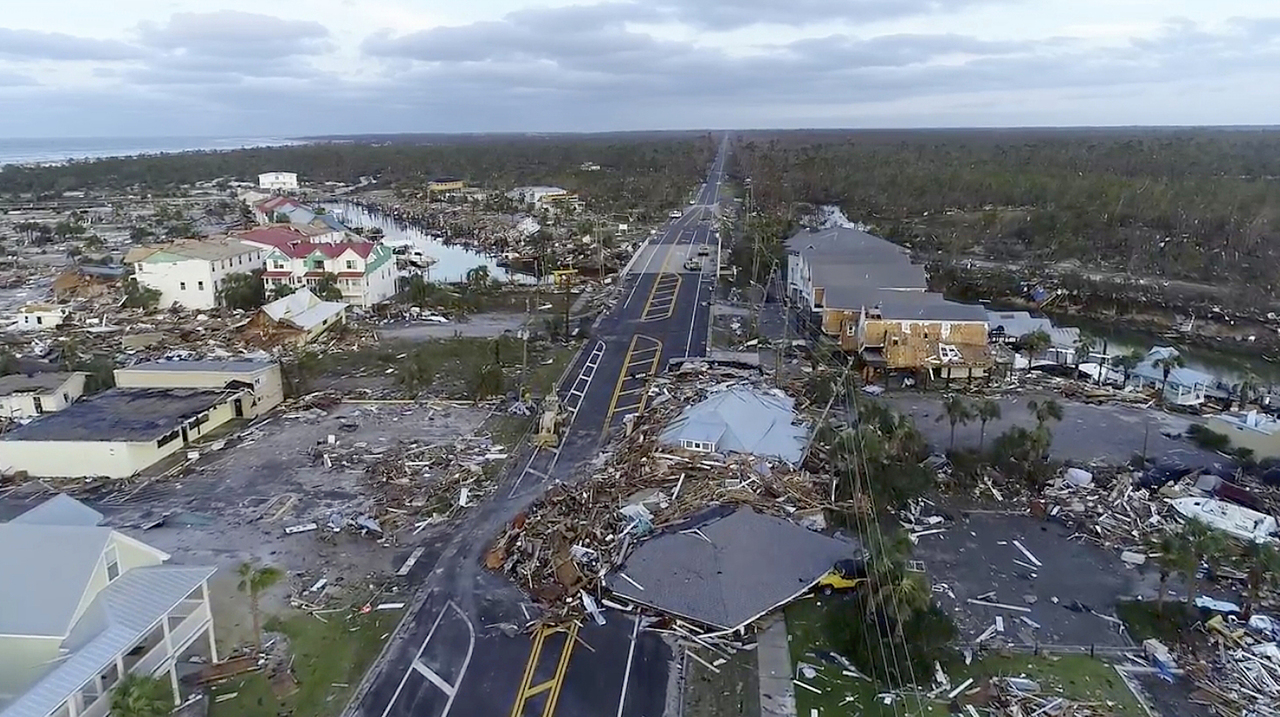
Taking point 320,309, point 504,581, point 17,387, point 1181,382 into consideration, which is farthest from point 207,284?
point 1181,382

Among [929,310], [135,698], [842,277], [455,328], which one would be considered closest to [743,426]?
[929,310]

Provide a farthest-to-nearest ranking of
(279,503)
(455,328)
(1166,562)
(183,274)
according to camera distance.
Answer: (183,274)
(455,328)
(279,503)
(1166,562)

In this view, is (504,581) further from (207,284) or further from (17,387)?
(207,284)

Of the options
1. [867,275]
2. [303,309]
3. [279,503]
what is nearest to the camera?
[279,503]

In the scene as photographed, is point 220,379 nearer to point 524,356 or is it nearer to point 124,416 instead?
point 124,416

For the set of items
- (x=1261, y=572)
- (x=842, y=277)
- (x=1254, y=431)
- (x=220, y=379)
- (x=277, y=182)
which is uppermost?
(x=277, y=182)

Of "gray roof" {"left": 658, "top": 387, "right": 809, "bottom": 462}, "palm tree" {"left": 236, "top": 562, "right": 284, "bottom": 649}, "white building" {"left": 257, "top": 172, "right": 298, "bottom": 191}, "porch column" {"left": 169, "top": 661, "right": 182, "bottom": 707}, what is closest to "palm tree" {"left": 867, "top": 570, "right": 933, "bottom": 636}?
"gray roof" {"left": 658, "top": 387, "right": 809, "bottom": 462}

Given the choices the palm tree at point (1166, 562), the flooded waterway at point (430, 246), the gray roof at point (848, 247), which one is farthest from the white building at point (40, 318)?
the palm tree at point (1166, 562)
